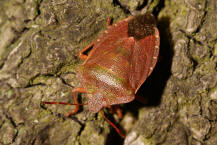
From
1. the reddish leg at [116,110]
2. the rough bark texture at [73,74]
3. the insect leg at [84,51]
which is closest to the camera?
the rough bark texture at [73,74]

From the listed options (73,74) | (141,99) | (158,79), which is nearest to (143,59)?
(158,79)

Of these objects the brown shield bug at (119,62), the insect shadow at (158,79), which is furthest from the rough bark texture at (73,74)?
the brown shield bug at (119,62)

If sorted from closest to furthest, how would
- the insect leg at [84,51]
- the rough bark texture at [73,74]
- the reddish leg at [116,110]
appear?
1. the rough bark texture at [73,74]
2. the insect leg at [84,51]
3. the reddish leg at [116,110]

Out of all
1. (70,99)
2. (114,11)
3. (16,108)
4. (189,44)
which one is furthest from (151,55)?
(16,108)

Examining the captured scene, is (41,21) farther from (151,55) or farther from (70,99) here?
(151,55)

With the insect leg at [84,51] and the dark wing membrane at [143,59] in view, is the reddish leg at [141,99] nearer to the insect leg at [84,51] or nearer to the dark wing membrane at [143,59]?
the dark wing membrane at [143,59]

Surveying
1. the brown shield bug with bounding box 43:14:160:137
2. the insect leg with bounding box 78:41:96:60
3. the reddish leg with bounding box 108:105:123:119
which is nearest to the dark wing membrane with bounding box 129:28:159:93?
the brown shield bug with bounding box 43:14:160:137

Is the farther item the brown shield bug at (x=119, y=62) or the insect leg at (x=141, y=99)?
the insect leg at (x=141, y=99)

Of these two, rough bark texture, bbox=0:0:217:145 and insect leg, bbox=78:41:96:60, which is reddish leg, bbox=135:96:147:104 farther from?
insect leg, bbox=78:41:96:60
